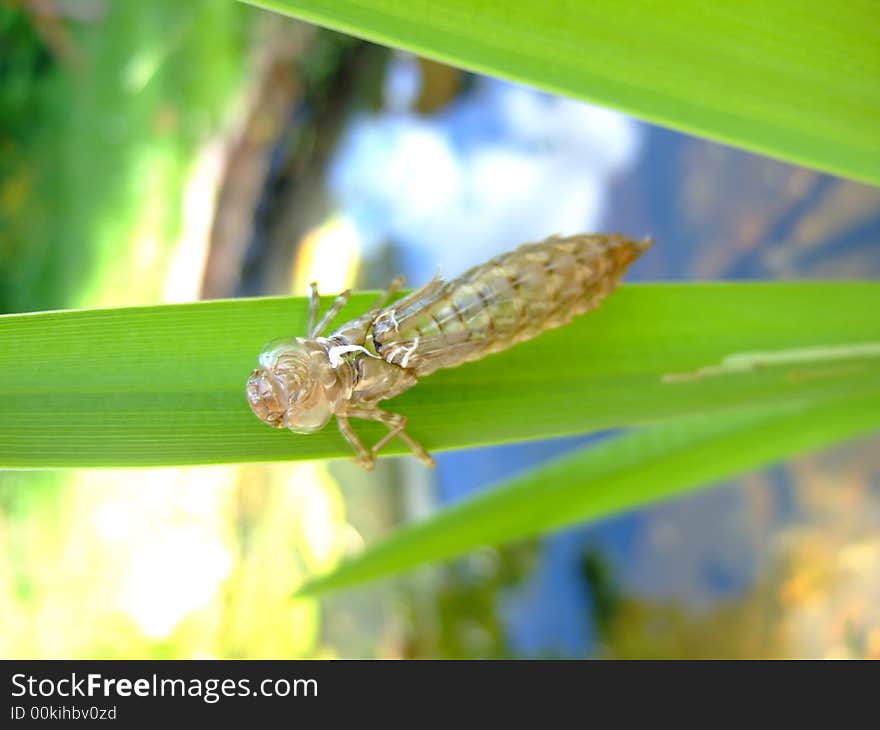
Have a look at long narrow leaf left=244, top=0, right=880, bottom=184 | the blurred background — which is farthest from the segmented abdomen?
the blurred background

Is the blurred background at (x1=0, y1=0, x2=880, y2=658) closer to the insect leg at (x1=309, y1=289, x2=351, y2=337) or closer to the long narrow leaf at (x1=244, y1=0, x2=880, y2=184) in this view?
the long narrow leaf at (x1=244, y1=0, x2=880, y2=184)

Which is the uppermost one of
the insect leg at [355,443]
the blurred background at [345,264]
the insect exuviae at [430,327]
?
the blurred background at [345,264]

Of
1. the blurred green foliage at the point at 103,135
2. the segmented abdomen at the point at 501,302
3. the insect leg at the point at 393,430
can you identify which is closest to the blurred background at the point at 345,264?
the blurred green foliage at the point at 103,135

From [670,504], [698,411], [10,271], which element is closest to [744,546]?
[670,504]

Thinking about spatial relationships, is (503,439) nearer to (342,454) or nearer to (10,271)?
(342,454)

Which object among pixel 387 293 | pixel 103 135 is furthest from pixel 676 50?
pixel 103 135

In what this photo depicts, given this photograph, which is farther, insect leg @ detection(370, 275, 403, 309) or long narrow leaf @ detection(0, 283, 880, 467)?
insect leg @ detection(370, 275, 403, 309)

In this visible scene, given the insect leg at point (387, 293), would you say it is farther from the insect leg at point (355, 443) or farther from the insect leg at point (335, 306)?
the insect leg at point (355, 443)
